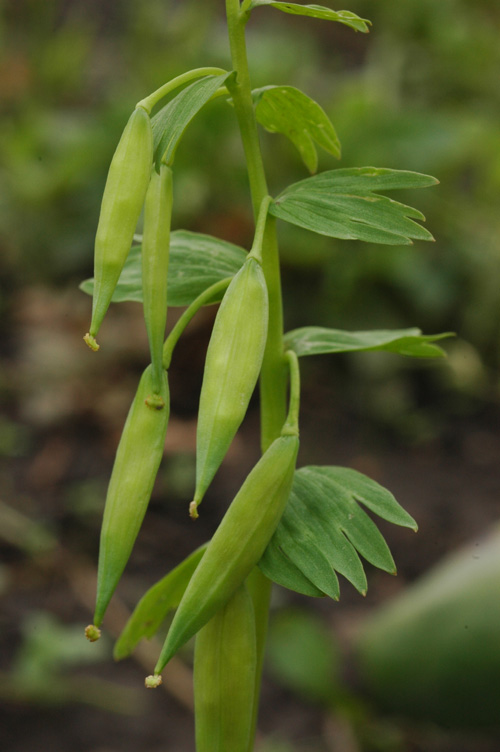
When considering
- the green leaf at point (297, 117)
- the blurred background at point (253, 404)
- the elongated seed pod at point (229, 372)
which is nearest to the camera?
the elongated seed pod at point (229, 372)

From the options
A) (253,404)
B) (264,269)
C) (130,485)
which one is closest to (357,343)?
(264,269)

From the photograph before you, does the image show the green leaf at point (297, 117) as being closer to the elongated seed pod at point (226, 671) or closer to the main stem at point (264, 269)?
the main stem at point (264, 269)

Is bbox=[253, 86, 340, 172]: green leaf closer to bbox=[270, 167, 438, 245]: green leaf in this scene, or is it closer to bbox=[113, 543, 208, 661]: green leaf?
bbox=[270, 167, 438, 245]: green leaf

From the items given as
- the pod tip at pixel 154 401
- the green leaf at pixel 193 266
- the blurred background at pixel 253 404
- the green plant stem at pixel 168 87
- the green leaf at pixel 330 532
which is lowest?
the blurred background at pixel 253 404

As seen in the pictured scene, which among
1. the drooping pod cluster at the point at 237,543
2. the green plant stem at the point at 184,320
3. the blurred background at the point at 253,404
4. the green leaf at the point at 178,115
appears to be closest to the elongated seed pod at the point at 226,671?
the drooping pod cluster at the point at 237,543

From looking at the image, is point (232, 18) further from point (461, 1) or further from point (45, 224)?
point (461, 1)

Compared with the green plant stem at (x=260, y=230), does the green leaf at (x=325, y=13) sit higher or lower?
higher

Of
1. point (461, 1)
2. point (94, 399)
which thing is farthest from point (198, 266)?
point (461, 1)
